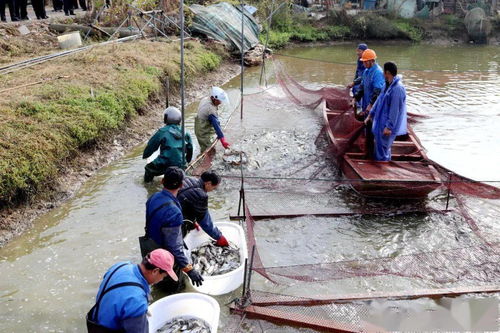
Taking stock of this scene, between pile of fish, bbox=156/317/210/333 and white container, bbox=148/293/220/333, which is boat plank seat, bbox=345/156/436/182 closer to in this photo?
white container, bbox=148/293/220/333

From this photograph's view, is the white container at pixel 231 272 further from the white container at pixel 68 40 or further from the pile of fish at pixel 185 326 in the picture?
the white container at pixel 68 40

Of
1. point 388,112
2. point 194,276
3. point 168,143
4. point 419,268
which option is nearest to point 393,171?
point 388,112

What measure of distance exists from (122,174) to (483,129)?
10332 millimetres

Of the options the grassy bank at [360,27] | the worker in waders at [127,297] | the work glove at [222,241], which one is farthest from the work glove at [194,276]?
the grassy bank at [360,27]

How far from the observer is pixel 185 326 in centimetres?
458

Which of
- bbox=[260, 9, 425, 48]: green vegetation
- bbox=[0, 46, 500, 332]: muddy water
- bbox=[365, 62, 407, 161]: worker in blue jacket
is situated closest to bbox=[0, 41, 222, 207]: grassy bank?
bbox=[0, 46, 500, 332]: muddy water

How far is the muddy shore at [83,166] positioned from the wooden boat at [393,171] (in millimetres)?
5003

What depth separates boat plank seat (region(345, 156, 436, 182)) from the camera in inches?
289

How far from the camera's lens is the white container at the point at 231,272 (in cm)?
528

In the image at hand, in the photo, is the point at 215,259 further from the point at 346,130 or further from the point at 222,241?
the point at 346,130

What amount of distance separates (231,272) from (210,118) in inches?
172

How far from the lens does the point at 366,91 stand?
10.0 m

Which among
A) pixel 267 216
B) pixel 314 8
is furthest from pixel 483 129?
pixel 314 8

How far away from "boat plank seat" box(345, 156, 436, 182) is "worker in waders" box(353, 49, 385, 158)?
60cm
